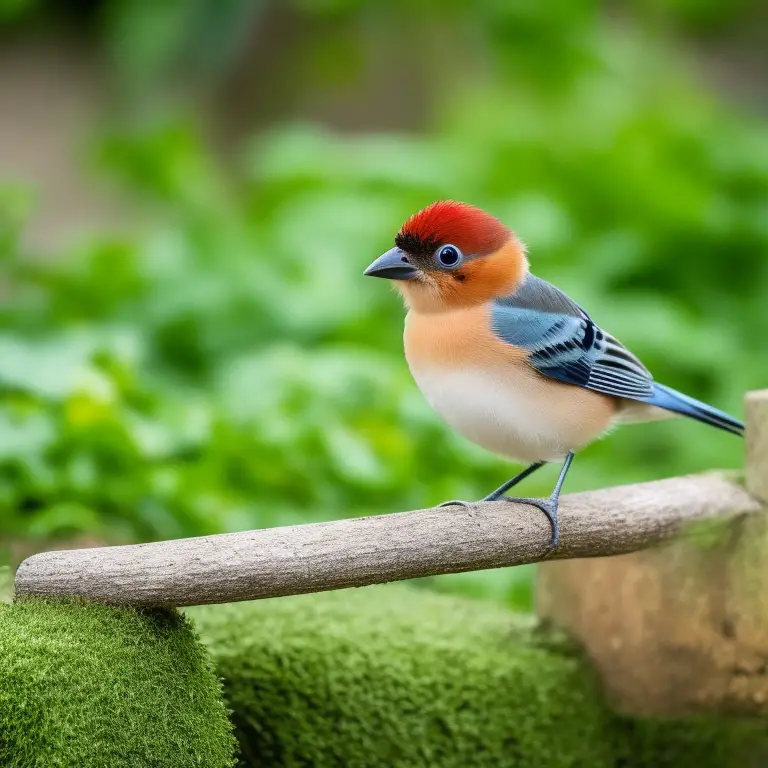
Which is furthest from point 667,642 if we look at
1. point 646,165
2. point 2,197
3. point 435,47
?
point 435,47

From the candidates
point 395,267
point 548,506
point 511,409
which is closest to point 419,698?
point 548,506

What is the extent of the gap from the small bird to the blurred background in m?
1.39

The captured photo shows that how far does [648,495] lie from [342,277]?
109 inches

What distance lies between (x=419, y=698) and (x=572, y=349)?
2.75 feet

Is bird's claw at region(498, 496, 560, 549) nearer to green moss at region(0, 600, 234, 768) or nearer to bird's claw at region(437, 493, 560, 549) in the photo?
bird's claw at region(437, 493, 560, 549)

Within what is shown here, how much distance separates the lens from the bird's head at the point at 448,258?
214 centimetres

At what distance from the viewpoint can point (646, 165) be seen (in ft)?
18.8

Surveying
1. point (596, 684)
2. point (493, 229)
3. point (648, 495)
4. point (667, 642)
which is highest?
point (493, 229)

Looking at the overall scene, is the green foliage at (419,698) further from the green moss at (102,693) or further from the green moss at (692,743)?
the green moss at (102,693)

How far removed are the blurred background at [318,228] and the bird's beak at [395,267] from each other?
1.44 meters

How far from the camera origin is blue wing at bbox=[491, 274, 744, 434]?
2197 millimetres

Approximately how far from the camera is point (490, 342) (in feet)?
7.06

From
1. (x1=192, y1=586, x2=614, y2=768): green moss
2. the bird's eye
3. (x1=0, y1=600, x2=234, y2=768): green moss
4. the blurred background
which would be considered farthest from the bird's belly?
the blurred background

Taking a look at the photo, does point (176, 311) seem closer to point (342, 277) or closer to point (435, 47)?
point (342, 277)
